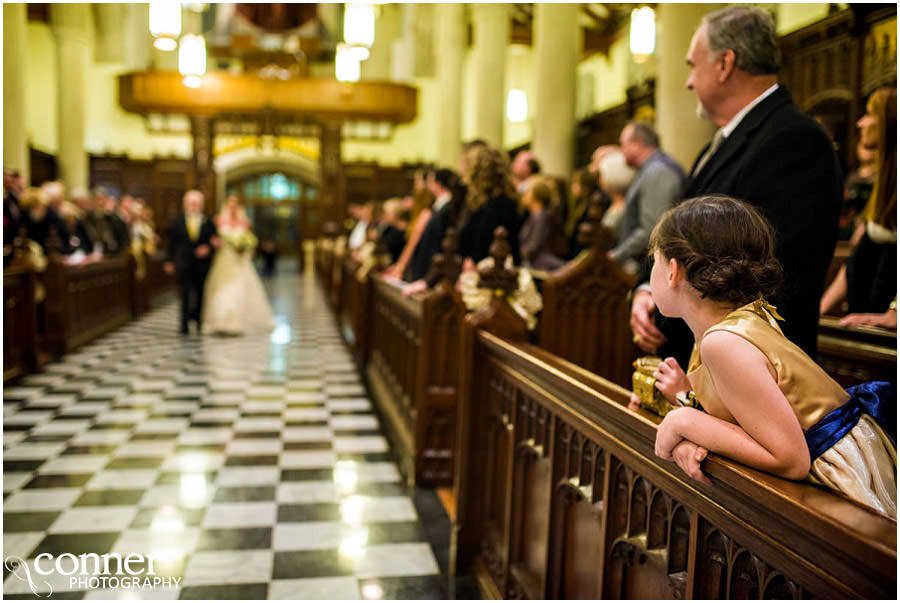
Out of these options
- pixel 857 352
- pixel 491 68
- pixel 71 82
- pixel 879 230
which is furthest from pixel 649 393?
pixel 71 82

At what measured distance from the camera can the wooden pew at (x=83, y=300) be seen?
7.72 meters

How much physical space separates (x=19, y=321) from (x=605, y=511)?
6.45 metres

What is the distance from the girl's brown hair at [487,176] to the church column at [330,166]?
686 inches

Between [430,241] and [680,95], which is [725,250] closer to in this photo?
[430,241]

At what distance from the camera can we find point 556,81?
11.0 meters

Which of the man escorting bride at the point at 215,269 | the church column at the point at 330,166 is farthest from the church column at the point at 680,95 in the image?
the church column at the point at 330,166

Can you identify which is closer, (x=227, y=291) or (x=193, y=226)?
(x=193, y=226)

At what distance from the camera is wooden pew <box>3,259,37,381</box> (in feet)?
20.8

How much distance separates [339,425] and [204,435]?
2.97 ft

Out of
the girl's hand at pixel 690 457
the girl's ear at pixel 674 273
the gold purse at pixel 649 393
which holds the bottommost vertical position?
the girl's hand at pixel 690 457

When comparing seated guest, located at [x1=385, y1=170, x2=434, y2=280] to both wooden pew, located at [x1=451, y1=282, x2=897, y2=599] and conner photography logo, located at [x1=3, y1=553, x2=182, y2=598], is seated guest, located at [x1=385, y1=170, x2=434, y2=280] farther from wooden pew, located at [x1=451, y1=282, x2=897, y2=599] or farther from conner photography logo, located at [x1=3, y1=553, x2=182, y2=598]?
conner photography logo, located at [x1=3, y1=553, x2=182, y2=598]

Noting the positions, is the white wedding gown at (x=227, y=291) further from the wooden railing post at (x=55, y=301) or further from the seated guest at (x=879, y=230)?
the seated guest at (x=879, y=230)

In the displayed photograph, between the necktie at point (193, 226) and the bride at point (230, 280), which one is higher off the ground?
the necktie at point (193, 226)

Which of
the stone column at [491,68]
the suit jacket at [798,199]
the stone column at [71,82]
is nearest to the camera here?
the suit jacket at [798,199]
